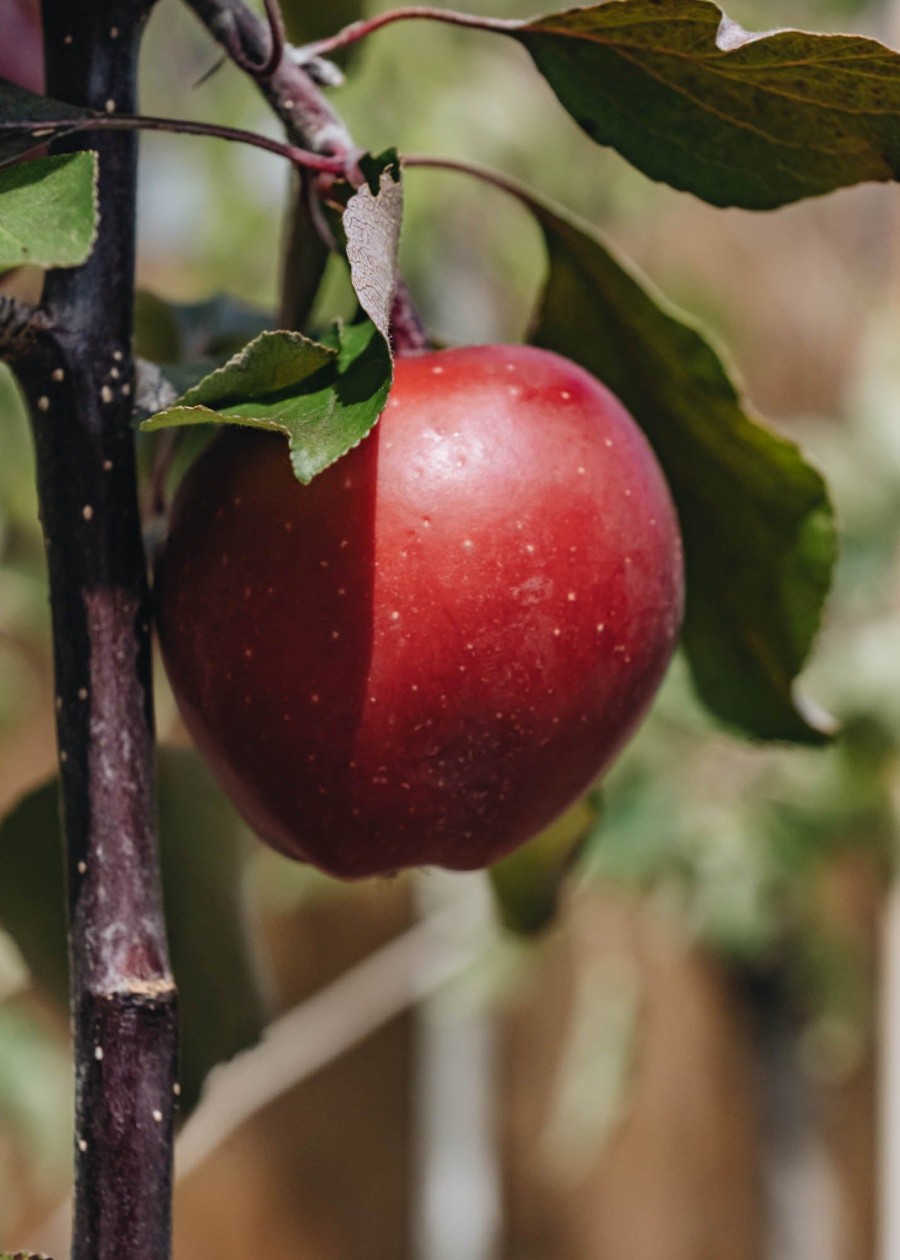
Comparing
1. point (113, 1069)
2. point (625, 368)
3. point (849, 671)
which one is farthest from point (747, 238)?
point (113, 1069)

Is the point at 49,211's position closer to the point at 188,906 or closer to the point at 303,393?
the point at 303,393

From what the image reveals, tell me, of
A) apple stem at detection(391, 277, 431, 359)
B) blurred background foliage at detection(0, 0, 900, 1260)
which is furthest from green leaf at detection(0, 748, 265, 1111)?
apple stem at detection(391, 277, 431, 359)

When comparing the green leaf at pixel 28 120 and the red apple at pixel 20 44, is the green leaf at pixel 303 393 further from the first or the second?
the red apple at pixel 20 44

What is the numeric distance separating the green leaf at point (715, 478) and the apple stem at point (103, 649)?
13 cm

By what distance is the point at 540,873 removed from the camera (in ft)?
1.35

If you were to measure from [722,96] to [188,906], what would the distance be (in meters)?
0.22

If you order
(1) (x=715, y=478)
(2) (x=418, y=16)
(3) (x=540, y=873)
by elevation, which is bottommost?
(3) (x=540, y=873)

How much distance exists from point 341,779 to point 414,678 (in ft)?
0.08

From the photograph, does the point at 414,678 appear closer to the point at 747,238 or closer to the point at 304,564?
the point at 304,564

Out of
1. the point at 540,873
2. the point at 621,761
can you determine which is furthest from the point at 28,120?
the point at 621,761

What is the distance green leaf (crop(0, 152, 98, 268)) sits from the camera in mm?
212

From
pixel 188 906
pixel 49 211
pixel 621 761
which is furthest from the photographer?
pixel 621 761

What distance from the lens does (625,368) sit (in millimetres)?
361

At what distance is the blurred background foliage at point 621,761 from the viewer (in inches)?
47.6
